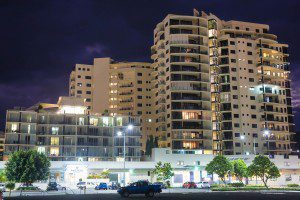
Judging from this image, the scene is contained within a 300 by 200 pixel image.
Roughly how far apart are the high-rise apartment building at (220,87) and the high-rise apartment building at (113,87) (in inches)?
1093

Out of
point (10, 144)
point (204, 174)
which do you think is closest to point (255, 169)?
point (204, 174)

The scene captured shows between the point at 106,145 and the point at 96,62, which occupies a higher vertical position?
the point at 96,62

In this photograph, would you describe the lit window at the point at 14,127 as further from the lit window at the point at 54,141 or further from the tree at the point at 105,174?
the tree at the point at 105,174

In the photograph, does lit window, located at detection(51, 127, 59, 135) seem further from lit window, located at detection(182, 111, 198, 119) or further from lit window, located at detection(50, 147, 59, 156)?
lit window, located at detection(182, 111, 198, 119)

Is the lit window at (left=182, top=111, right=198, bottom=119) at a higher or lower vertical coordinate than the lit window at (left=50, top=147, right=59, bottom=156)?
higher

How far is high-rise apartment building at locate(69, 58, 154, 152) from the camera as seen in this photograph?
176m

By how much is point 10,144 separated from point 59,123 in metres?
15.7

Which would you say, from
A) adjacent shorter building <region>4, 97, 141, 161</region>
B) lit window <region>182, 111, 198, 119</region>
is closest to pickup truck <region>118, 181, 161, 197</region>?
adjacent shorter building <region>4, 97, 141, 161</region>

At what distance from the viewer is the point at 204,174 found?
115 m

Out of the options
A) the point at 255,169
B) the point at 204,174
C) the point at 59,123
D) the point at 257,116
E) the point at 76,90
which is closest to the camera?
the point at 255,169

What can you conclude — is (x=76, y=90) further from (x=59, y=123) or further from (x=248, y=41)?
(x=248, y=41)

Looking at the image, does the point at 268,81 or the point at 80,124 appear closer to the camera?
the point at 80,124

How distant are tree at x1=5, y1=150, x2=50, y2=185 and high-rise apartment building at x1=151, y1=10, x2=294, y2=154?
163ft

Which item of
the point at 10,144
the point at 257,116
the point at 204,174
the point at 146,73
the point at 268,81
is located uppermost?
the point at 146,73
